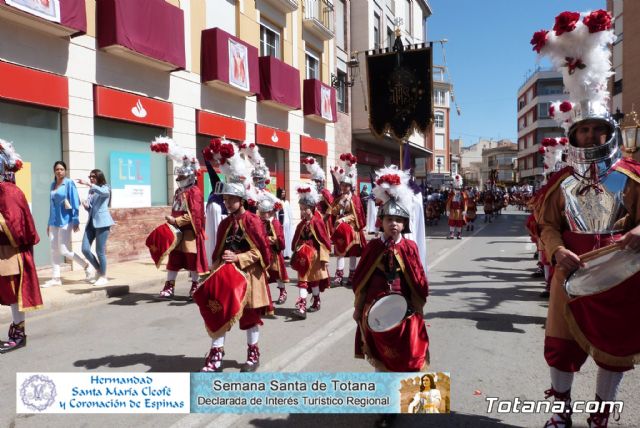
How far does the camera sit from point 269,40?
17625 mm

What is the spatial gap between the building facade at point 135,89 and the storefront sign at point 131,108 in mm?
27

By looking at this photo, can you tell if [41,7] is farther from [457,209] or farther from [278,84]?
[457,209]

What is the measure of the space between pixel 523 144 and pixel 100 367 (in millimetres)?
81181

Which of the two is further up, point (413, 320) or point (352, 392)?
point (413, 320)

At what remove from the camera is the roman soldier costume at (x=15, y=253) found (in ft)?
16.0

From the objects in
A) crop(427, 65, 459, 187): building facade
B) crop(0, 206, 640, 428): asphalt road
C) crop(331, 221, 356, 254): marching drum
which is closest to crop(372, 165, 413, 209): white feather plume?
crop(0, 206, 640, 428): asphalt road

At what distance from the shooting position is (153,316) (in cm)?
663

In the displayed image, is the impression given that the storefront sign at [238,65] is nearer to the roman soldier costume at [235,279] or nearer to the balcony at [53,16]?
the balcony at [53,16]

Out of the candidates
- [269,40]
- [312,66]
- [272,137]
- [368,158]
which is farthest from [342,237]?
[368,158]

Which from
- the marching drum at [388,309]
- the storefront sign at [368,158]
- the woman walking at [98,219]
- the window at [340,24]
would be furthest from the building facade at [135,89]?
the marching drum at [388,309]

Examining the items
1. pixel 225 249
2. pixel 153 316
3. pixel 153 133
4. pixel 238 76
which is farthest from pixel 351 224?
pixel 238 76

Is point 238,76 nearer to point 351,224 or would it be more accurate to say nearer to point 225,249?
point 351,224

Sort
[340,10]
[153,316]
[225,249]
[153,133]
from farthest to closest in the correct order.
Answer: [340,10] → [153,133] → [153,316] → [225,249]

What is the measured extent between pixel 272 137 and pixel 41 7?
927 cm
